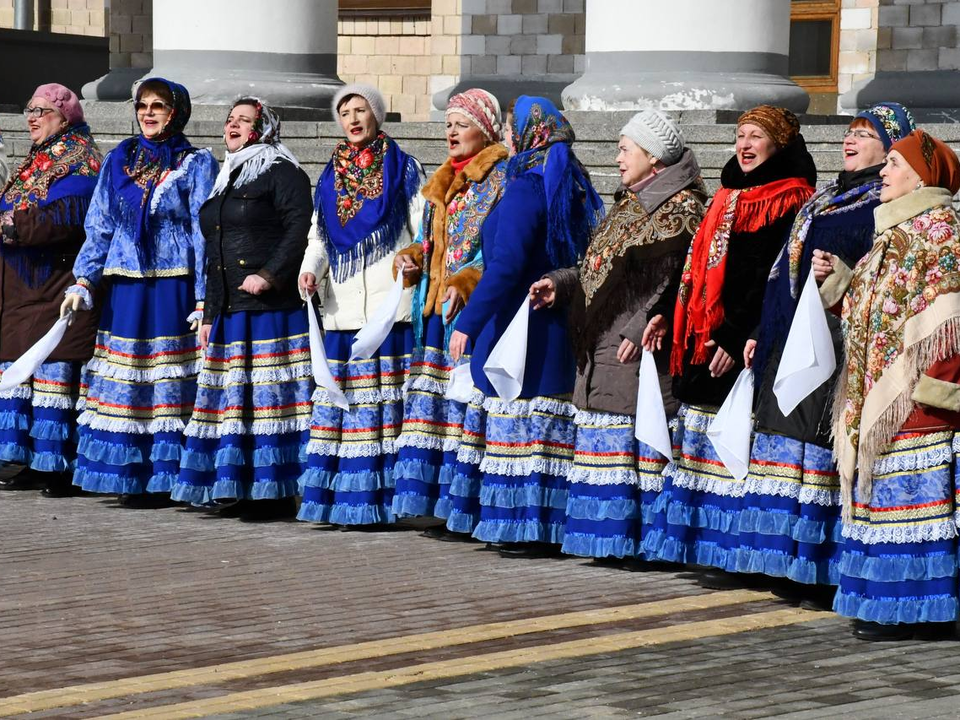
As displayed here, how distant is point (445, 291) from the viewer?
8984 millimetres

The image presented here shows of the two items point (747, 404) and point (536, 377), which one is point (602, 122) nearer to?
point (536, 377)

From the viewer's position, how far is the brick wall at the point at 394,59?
23.9 m

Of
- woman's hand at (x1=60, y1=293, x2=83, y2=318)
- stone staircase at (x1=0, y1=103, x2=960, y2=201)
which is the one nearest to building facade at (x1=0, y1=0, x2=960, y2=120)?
stone staircase at (x1=0, y1=103, x2=960, y2=201)

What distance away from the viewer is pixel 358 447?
30.7 ft

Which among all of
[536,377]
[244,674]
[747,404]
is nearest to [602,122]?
[536,377]

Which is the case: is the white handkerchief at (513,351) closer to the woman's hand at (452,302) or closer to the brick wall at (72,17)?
the woman's hand at (452,302)

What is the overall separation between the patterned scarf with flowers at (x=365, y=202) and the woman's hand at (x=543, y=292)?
3.57 feet

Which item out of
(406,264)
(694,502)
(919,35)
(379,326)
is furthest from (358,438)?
(919,35)

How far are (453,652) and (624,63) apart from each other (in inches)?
232

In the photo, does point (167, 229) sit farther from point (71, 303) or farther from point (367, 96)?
point (367, 96)

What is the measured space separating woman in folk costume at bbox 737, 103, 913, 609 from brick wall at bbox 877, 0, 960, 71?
901 centimetres

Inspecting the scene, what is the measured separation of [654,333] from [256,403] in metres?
2.28

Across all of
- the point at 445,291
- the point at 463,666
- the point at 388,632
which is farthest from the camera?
the point at 445,291

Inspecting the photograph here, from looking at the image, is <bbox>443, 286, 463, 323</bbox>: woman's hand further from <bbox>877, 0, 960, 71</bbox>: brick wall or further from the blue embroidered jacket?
<bbox>877, 0, 960, 71</bbox>: brick wall
